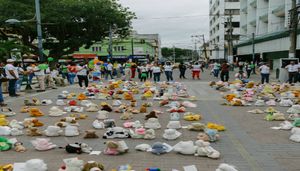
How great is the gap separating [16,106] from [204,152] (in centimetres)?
847

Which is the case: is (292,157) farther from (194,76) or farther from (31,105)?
(194,76)

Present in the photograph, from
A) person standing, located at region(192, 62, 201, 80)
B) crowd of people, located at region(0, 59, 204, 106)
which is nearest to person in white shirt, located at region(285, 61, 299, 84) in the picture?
crowd of people, located at region(0, 59, 204, 106)

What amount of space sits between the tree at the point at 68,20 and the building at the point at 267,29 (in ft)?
56.9

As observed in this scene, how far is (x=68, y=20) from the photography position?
3206cm

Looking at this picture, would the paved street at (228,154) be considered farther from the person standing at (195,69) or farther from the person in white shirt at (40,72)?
the person standing at (195,69)

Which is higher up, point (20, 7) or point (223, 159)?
point (20, 7)

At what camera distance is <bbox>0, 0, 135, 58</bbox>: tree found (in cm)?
3023

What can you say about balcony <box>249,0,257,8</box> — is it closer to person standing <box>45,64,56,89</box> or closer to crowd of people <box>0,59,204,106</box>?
crowd of people <box>0,59,204,106</box>

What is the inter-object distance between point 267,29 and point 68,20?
29127 millimetres

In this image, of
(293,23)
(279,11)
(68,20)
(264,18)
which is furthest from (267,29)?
(68,20)

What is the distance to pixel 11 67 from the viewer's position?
1318cm

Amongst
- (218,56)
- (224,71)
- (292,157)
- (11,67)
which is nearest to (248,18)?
(218,56)

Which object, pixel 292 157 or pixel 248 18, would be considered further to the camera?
pixel 248 18

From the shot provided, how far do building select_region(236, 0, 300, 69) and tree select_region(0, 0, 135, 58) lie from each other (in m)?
17.3
